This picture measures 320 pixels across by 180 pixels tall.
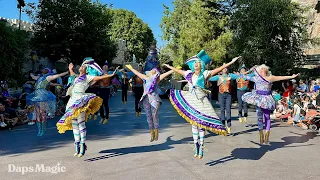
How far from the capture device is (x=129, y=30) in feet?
200

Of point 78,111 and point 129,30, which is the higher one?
point 129,30

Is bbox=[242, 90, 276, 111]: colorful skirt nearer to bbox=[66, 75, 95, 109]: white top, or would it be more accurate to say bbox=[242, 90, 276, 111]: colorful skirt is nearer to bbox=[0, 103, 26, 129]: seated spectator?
bbox=[66, 75, 95, 109]: white top

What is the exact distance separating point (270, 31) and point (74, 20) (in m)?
18.0

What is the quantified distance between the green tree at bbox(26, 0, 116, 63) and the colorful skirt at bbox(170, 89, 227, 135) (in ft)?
78.5

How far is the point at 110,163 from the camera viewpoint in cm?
647

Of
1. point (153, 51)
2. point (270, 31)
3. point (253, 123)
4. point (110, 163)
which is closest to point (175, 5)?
point (270, 31)

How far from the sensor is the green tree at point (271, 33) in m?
19.7

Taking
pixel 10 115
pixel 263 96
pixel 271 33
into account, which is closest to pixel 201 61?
pixel 263 96

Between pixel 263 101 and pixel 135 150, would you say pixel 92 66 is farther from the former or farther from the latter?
pixel 263 101

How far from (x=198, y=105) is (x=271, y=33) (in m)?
15.4

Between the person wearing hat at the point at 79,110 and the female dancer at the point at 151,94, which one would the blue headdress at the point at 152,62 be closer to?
the female dancer at the point at 151,94

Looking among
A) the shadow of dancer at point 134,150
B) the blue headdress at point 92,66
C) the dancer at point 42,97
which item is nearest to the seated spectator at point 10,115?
the dancer at point 42,97

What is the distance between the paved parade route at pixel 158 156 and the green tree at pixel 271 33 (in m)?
10.4

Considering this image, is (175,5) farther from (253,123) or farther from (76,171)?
(76,171)
